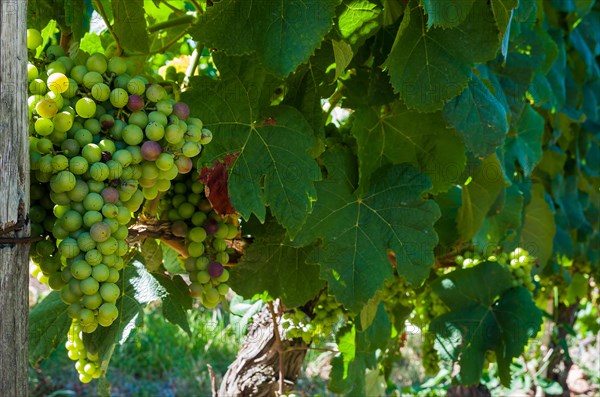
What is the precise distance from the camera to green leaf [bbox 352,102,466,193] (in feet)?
5.59

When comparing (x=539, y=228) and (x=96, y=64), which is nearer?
(x=96, y=64)

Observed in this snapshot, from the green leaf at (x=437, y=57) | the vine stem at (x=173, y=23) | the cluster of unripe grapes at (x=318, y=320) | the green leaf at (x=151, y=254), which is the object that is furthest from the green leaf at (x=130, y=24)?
the cluster of unripe grapes at (x=318, y=320)

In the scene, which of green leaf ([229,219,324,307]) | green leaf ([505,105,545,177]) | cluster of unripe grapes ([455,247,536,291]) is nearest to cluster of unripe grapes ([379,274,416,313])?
cluster of unripe grapes ([455,247,536,291])

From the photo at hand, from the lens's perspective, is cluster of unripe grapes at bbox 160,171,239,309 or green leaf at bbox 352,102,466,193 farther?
green leaf at bbox 352,102,466,193

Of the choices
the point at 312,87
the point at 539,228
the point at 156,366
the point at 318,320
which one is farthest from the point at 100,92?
the point at 156,366

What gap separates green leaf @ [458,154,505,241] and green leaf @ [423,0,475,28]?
0.52 m

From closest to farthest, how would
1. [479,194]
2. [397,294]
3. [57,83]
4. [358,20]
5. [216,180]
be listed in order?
[57,83] → [216,180] → [358,20] → [479,194] → [397,294]

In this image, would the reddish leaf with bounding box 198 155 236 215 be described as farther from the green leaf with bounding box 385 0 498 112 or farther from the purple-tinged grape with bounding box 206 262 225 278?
the green leaf with bounding box 385 0 498 112

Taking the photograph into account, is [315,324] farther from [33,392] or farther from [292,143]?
[33,392]

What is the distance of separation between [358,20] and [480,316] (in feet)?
3.58

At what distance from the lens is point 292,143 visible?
1.45 m

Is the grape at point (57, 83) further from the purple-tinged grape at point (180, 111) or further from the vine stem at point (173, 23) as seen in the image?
the vine stem at point (173, 23)

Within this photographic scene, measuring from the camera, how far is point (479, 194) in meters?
2.05

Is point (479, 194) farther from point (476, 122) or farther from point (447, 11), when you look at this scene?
point (447, 11)
